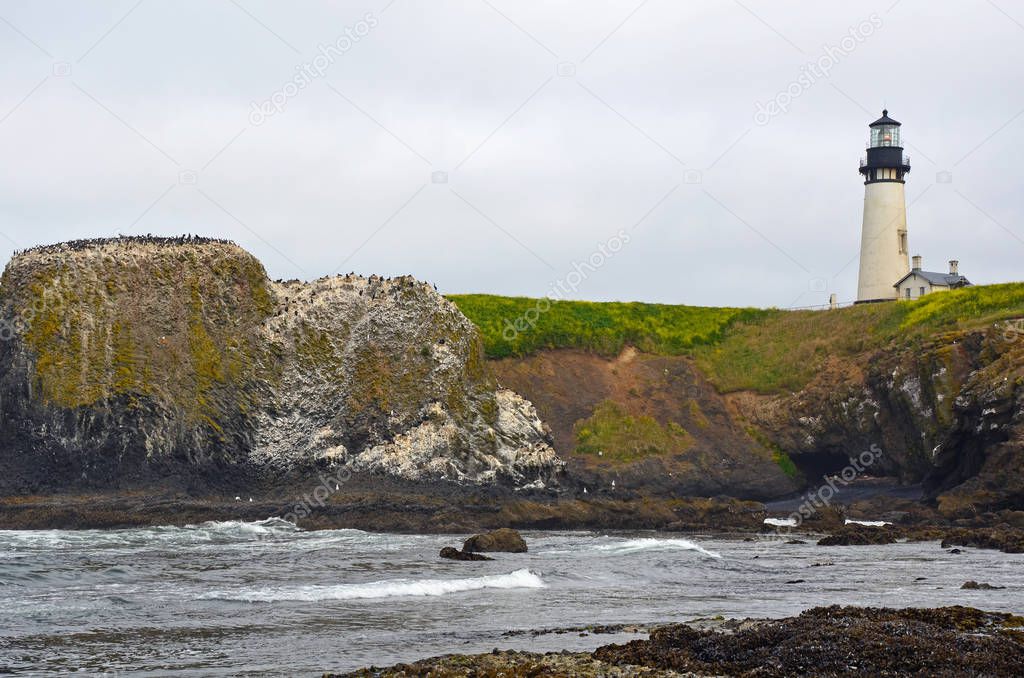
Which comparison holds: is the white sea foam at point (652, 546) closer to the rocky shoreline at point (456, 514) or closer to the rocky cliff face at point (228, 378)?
the rocky shoreline at point (456, 514)

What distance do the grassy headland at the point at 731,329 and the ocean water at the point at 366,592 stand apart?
2859 centimetres

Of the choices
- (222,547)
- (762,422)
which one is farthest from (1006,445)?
(222,547)

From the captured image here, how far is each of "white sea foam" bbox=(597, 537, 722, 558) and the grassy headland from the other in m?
28.2

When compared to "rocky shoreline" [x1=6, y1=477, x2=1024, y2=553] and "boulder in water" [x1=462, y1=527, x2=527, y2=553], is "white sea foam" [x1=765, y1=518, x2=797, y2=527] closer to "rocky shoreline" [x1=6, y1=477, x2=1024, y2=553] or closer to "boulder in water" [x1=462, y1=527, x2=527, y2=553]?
"rocky shoreline" [x1=6, y1=477, x2=1024, y2=553]

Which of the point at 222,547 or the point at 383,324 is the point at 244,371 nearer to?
the point at 383,324

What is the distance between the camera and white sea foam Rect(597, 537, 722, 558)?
3569cm

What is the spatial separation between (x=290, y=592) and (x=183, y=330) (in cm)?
2809

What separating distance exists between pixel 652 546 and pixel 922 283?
138 feet

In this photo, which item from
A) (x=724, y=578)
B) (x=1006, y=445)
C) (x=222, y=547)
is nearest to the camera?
(x=724, y=578)

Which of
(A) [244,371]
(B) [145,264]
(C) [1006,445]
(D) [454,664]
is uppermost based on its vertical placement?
(B) [145,264]

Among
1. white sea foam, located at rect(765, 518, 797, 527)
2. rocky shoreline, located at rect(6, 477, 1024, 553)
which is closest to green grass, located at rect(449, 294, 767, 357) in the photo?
rocky shoreline, located at rect(6, 477, 1024, 553)

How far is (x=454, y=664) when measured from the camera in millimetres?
15805

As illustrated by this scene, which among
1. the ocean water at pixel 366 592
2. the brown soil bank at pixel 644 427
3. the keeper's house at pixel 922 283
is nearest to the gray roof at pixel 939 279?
the keeper's house at pixel 922 283

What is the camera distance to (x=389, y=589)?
25469 millimetres
